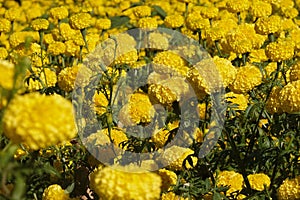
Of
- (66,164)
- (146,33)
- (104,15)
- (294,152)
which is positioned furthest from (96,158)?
(104,15)

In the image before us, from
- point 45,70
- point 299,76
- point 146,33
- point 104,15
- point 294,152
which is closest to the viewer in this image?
point 294,152

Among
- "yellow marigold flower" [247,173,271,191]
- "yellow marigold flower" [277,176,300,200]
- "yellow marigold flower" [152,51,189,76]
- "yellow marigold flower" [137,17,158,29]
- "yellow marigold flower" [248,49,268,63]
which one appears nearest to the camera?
"yellow marigold flower" [277,176,300,200]

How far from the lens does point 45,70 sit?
341cm

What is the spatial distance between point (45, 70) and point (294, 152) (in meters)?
1.56

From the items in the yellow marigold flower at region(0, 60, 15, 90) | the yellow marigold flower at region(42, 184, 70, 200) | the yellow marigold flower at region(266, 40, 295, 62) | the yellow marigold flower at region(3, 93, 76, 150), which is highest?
the yellow marigold flower at region(0, 60, 15, 90)

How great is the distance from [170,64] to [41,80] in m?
0.78

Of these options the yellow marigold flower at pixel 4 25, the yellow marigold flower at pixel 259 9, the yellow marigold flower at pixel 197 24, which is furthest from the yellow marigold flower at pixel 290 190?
the yellow marigold flower at pixel 4 25

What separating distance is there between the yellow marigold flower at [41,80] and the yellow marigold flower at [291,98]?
137 centimetres

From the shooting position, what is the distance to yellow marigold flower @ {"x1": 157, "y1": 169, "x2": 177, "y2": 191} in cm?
241

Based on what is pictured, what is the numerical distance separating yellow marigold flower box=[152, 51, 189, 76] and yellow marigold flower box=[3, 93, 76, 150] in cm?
136

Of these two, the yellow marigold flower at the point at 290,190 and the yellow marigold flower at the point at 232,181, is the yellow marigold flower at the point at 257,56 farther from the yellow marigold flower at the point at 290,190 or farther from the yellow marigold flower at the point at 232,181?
the yellow marigold flower at the point at 290,190

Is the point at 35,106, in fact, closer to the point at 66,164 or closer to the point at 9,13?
the point at 66,164

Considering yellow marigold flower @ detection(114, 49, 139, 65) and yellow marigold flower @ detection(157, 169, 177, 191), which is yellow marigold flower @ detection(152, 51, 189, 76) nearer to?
yellow marigold flower @ detection(114, 49, 139, 65)

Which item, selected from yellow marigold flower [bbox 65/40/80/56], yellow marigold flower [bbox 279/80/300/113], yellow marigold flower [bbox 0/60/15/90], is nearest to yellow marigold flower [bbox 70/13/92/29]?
yellow marigold flower [bbox 65/40/80/56]
